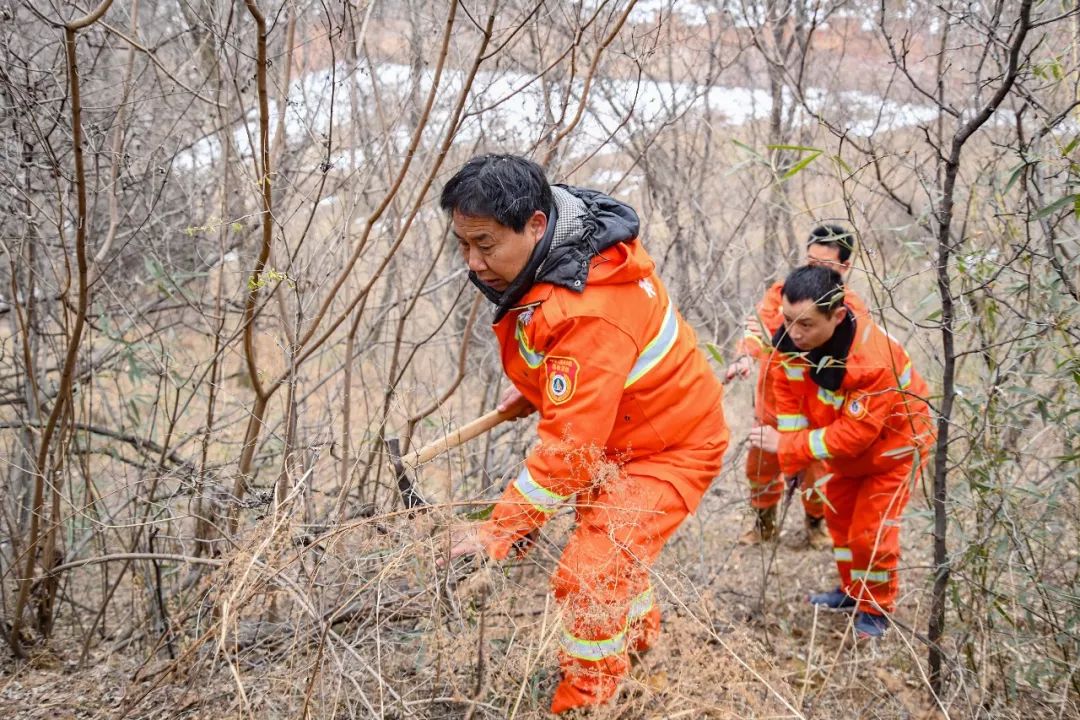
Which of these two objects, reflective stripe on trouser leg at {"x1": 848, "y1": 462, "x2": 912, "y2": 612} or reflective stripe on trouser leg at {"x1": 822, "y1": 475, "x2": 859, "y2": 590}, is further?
reflective stripe on trouser leg at {"x1": 822, "y1": 475, "x2": 859, "y2": 590}

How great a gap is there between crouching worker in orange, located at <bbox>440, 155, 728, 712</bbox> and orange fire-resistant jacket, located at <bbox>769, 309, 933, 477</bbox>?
87 centimetres

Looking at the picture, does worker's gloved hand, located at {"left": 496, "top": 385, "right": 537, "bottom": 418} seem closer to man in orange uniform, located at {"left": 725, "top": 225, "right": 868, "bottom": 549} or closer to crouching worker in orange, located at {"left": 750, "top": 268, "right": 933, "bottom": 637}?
crouching worker in orange, located at {"left": 750, "top": 268, "right": 933, "bottom": 637}

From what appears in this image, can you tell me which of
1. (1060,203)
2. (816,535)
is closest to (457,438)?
(1060,203)

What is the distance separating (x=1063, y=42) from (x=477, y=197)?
3.67 metres

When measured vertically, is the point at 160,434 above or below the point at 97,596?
above

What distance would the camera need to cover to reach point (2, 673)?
269 centimetres

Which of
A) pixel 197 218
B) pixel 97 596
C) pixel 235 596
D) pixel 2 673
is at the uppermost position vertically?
pixel 197 218

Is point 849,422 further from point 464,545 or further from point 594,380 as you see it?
point 464,545

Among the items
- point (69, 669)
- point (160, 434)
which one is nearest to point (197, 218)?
point (160, 434)

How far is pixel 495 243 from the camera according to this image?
2.33m

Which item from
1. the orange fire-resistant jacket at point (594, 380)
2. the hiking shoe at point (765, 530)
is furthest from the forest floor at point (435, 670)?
the hiking shoe at point (765, 530)

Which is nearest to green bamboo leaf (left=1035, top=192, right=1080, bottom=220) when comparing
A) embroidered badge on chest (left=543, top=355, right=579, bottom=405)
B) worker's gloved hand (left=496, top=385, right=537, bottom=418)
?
embroidered badge on chest (left=543, top=355, right=579, bottom=405)

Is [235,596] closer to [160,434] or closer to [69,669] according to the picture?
[69,669]

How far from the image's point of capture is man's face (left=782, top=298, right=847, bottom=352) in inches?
131
